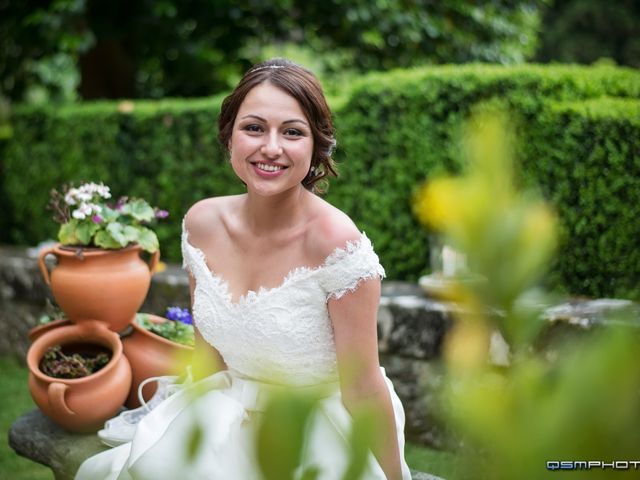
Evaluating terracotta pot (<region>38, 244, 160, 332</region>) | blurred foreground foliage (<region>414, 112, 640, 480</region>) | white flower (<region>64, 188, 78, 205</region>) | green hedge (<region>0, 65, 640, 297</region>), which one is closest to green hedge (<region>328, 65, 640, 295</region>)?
green hedge (<region>0, 65, 640, 297</region>)

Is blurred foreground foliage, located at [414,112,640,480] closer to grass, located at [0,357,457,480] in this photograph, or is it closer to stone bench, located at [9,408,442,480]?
stone bench, located at [9,408,442,480]

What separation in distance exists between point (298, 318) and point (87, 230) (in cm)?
140

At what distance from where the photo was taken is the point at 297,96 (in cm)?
216

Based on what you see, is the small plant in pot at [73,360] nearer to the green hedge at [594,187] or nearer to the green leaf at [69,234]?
the green leaf at [69,234]

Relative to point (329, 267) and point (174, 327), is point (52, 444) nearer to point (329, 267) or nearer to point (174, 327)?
point (174, 327)

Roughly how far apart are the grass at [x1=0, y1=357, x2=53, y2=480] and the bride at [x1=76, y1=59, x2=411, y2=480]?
1765 millimetres

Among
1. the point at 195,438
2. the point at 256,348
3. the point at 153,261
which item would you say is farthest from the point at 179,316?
the point at 195,438

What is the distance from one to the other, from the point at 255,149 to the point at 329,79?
734cm

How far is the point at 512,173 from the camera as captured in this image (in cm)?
44

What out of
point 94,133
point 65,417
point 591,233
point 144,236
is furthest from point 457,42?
point 65,417

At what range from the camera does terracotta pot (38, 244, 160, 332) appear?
3.12 m

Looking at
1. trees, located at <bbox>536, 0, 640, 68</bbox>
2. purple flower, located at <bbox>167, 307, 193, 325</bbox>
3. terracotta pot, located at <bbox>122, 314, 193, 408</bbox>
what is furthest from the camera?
trees, located at <bbox>536, 0, 640, 68</bbox>

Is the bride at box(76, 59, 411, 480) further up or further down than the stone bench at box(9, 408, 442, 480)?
further up

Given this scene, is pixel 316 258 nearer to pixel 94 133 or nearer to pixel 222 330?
pixel 222 330
